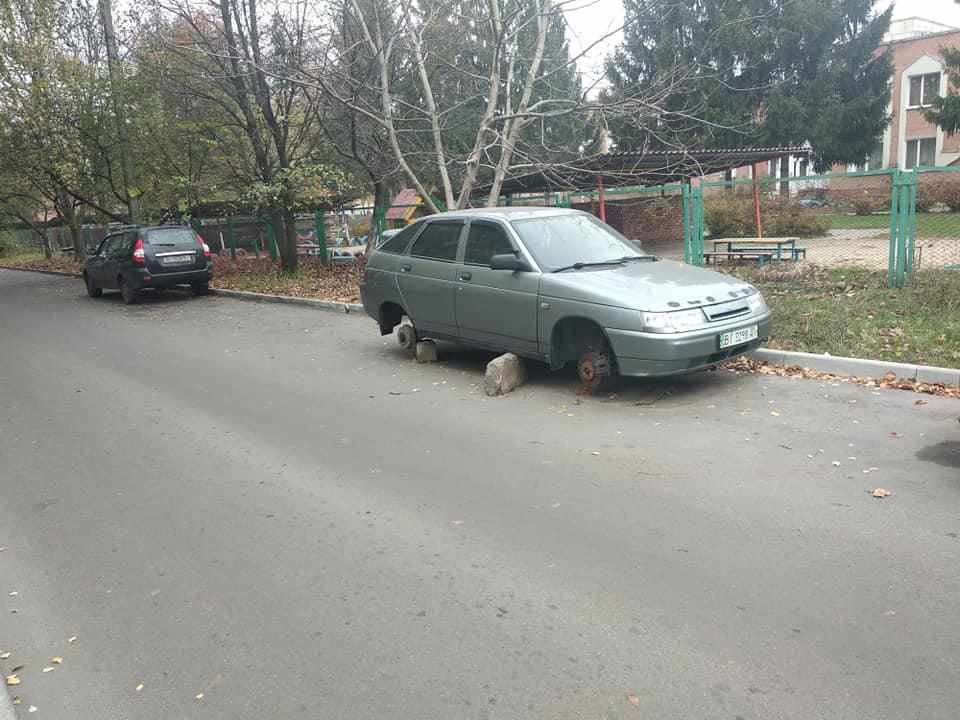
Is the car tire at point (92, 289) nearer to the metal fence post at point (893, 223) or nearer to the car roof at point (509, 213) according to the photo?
the car roof at point (509, 213)

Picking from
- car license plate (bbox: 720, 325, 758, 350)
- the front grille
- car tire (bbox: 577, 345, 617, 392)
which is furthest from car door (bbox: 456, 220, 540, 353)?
car license plate (bbox: 720, 325, 758, 350)

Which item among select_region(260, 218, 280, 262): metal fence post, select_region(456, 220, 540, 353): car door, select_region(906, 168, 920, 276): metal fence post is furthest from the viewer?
select_region(260, 218, 280, 262): metal fence post

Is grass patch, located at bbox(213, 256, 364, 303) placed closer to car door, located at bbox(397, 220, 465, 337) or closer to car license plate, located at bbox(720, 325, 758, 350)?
car door, located at bbox(397, 220, 465, 337)

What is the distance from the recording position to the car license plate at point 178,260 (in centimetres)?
1671

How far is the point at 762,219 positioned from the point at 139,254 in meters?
12.9

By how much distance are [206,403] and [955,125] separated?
3251 centimetres

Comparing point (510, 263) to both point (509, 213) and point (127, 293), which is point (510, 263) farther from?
point (127, 293)

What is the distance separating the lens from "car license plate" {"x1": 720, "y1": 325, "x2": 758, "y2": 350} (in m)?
6.85

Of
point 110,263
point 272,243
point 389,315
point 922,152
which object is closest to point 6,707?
point 389,315

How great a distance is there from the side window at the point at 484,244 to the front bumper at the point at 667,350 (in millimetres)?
1643

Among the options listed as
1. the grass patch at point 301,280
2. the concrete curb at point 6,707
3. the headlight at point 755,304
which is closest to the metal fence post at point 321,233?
the grass patch at point 301,280

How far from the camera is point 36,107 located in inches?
822

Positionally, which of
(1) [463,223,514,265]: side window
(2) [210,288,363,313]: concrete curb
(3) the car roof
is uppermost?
(3) the car roof

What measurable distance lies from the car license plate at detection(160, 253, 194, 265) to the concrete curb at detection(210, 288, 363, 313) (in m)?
1.10
